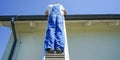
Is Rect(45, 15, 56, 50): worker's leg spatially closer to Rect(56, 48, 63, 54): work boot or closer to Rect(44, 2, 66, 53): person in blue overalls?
Rect(44, 2, 66, 53): person in blue overalls

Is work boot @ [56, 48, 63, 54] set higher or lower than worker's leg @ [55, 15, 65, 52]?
lower

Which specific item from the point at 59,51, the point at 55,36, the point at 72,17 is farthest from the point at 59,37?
the point at 72,17

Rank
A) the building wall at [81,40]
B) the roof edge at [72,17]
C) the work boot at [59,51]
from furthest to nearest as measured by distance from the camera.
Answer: the roof edge at [72,17], the building wall at [81,40], the work boot at [59,51]

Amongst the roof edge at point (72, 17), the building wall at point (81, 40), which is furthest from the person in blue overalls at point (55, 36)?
the building wall at point (81, 40)

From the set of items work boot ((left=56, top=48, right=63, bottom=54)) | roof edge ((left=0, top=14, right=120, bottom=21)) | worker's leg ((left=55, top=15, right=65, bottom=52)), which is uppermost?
roof edge ((left=0, top=14, right=120, bottom=21))

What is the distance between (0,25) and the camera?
5.75m

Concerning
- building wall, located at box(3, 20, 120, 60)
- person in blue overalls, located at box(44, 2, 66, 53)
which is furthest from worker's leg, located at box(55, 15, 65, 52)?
building wall, located at box(3, 20, 120, 60)

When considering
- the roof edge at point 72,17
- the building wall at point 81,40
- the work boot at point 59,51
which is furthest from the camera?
the roof edge at point 72,17

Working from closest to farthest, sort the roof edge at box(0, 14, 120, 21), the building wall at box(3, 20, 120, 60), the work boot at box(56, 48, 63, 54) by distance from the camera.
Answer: the work boot at box(56, 48, 63, 54)
the building wall at box(3, 20, 120, 60)
the roof edge at box(0, 14, 120, 21)

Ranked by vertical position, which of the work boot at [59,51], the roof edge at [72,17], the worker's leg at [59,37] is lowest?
the work boot at [59,51]

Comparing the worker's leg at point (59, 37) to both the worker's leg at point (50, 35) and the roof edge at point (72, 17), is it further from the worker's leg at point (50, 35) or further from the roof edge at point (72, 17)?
the roof edge at point (72, 17)

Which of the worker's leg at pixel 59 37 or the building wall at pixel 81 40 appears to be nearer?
the worker's leg at pixel 59 37

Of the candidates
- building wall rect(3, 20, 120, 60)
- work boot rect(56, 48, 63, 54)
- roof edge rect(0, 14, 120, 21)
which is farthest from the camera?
roof edge rect(0, 14, 120, 21)

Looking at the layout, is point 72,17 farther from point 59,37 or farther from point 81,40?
point 59,37
